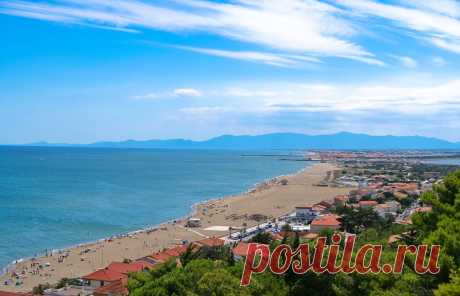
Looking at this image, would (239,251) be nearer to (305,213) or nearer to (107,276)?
(107,276)

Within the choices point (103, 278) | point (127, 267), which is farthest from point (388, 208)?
point (103, 278)

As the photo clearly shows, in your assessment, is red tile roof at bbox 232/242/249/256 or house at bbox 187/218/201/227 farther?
house at bbox 187/218/201/227

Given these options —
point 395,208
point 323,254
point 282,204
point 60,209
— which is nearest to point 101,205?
point 60,209

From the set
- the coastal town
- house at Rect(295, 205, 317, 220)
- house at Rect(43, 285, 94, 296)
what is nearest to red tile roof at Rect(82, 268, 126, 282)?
the coastal town

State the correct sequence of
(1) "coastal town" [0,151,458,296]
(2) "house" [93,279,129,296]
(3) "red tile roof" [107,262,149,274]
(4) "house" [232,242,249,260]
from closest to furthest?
(2) "house" [93,279,129,296]
(1) "coastal town" [0,151,458,296]
(3) "red tile roof" [107,262,149,274]
(4) "house" [232,242,249,260]

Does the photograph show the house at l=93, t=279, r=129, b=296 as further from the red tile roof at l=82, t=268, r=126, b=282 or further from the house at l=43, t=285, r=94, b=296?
the red tile roof at l=82, t=268, r=126, b=282

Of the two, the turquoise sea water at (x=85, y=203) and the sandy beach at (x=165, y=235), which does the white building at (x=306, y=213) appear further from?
the turquoise sea water at (x=85, y=203)

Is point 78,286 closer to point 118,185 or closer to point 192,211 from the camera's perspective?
point 192,211

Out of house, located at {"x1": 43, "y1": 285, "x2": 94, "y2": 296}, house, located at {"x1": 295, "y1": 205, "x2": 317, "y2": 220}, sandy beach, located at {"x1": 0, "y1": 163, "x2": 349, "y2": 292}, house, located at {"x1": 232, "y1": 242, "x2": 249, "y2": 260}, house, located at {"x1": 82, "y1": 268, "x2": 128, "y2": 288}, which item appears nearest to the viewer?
house, located at {"x1": 43, "y1": 285, "x2": 94, "y2": 296}
